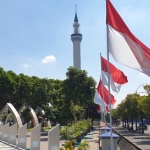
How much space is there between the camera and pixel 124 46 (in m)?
8.72

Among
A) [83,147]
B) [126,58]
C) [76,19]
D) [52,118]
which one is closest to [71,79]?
[52,118]

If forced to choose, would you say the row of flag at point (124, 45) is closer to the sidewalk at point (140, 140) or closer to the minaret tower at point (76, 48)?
the sidewalk at point (140, 140)

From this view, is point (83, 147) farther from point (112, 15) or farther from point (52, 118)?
point (52, 118)

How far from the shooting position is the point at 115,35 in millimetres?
9031

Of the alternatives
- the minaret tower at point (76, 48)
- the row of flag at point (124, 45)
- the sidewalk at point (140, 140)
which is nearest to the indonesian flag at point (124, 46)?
the row of flag at point (124, 45)

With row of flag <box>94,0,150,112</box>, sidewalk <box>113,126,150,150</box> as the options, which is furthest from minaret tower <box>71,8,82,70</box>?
row of flag <box>94,0,150,112</box>

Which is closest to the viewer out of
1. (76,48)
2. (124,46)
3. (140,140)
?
(124,46)

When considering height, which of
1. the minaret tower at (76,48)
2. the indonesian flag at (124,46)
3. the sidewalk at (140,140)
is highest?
the minaret tower at (76,48)

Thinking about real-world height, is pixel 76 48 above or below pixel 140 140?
above

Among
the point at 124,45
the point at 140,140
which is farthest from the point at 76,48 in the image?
the point at 124,45

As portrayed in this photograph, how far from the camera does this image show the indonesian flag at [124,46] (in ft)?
26.5

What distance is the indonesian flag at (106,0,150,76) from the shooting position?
806 cm

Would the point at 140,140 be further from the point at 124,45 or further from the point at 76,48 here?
the point at 76,48

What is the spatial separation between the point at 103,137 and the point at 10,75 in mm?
34441
